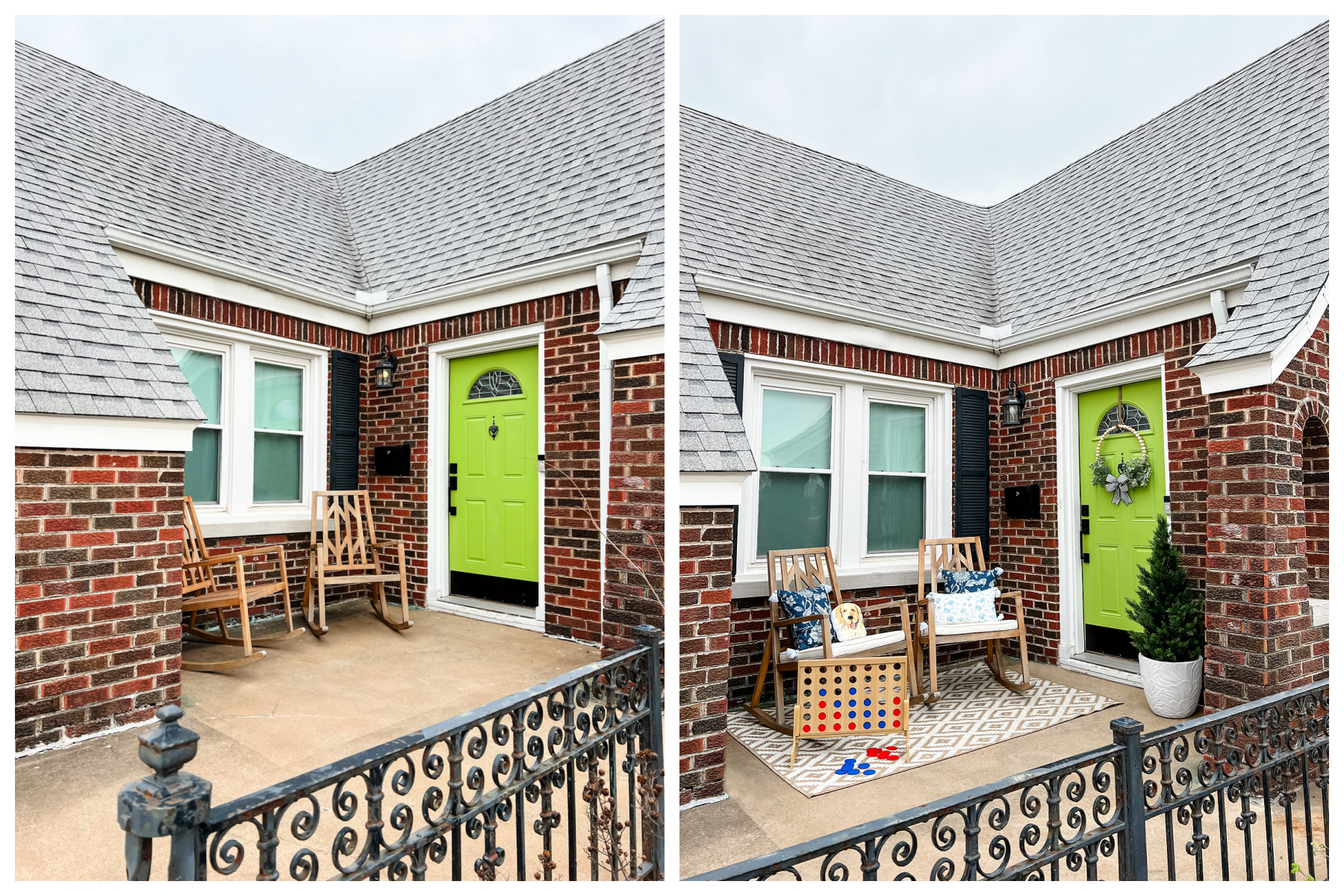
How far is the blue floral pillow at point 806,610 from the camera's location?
4.07 m

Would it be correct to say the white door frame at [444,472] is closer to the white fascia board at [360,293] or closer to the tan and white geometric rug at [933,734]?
the white fascia board at [360,293]

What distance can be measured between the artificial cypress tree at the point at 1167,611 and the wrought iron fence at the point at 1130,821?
0.71 m

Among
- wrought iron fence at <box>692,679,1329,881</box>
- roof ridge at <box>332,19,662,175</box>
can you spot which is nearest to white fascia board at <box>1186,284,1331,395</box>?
wrought iron fence at <box>692,679,1329,881</box>

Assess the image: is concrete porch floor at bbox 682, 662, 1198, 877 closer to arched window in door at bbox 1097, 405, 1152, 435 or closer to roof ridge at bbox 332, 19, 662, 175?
arched window in door at bbox 1097, 405, 1152, 435

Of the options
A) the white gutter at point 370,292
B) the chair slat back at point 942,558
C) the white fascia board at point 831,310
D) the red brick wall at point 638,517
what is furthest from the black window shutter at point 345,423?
the chair slat back at point 942,558

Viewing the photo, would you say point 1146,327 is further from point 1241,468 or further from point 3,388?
point 3,388

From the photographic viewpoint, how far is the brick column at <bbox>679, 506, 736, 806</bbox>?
Answer: 115 inches

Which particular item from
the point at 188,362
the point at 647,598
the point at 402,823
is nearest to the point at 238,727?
the point at 647,598

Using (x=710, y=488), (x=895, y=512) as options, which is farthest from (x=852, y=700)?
(x=895, y=512)

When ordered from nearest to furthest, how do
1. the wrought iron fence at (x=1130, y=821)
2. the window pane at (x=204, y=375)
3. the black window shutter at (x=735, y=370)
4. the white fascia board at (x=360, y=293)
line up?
the wrought iron fence at (x=1130, y=821) < the black window shutter at (x=735, y=370) < the white fascia board at (x=360, y=293) < the window pane at (x=204, y=375)

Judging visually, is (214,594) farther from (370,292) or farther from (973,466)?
(973,466)

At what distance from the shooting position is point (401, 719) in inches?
130

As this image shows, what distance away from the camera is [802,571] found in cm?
475

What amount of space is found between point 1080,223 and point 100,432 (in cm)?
686
